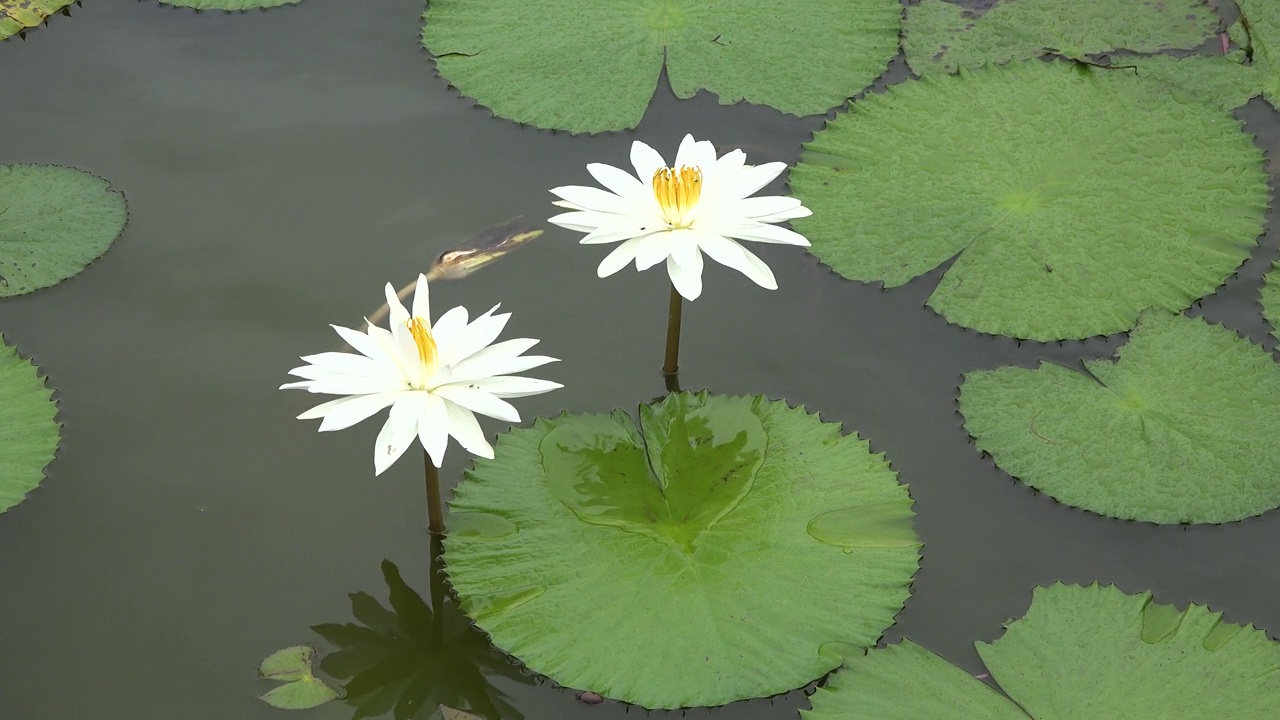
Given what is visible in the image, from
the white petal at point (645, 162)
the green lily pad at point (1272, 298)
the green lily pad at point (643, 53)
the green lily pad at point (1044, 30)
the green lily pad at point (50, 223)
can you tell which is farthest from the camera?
the green lily pad at point (1044, 30)

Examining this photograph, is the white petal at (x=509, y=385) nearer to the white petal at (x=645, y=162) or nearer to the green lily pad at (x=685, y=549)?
the green lily pad at (x=685, y=549)

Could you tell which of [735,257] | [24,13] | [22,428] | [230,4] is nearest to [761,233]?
[735,257]

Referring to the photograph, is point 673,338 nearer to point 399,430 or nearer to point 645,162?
point 645,162

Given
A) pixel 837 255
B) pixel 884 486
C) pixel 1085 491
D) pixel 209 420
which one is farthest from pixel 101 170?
pixel 1085 491

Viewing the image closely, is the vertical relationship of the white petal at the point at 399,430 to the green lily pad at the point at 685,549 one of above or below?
above

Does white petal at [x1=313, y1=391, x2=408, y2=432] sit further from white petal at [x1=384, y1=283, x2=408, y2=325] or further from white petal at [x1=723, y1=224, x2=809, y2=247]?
white petal at [x1=723, y1=224, x2=809, y2=247]

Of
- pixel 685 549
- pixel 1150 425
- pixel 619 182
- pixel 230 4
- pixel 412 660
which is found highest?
pixel 230 4

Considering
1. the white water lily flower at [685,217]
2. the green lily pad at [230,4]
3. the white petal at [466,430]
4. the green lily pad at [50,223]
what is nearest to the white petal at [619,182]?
the white water lily flower at [685,217]
